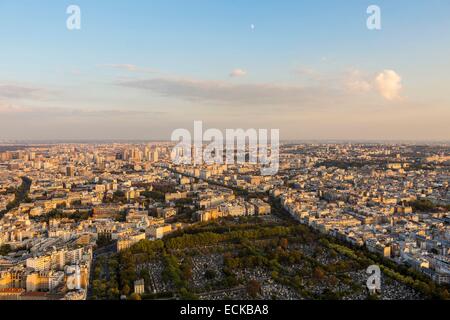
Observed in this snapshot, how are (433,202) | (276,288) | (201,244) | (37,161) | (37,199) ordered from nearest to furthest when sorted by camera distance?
(276,288) → (201,244) → (433,202) → (37,199) → (37,161)

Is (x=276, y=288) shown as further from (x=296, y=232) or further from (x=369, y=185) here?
(x=369, y=185)

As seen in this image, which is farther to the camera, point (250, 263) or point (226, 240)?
point (226, 240)

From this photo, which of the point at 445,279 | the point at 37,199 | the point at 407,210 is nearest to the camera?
the point at 445,279

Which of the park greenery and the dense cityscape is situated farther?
the dense cityscape

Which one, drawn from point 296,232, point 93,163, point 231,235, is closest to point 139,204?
point 231,235

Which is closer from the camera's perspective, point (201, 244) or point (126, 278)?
point (126, 278)

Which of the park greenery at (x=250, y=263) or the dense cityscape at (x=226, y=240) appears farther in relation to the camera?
the dense cityscape at (x=226, y=240)
